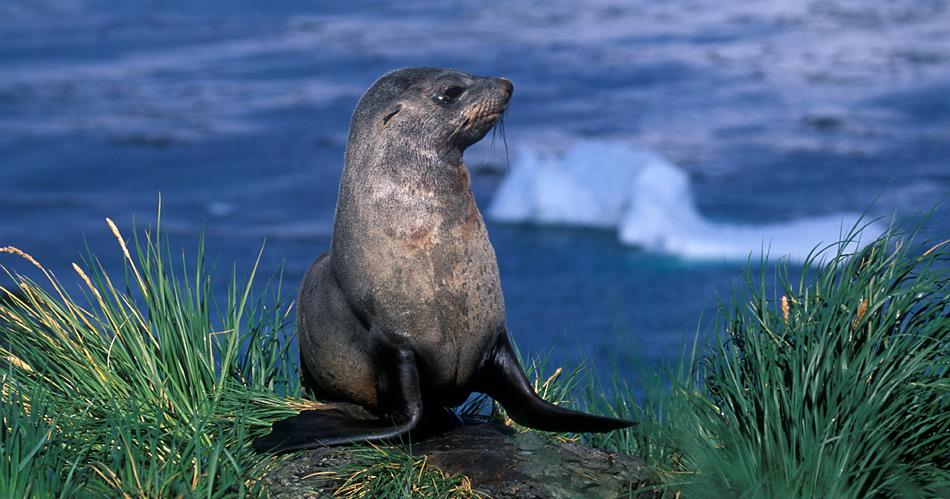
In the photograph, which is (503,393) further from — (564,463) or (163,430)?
(163,430)

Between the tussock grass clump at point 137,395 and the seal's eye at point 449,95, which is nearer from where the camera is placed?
the tussock grass clump at point 137,395

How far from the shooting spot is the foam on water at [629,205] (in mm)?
13719

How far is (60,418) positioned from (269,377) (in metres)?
1.11

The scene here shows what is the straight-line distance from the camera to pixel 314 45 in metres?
23.2

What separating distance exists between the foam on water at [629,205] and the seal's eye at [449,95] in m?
8.59

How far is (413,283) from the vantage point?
5.04m

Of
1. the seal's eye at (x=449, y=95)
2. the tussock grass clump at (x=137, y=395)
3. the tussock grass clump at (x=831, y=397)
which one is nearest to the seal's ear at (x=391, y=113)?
the seal's eye at (x=449, y=95)

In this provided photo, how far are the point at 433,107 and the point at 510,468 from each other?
1480 mm

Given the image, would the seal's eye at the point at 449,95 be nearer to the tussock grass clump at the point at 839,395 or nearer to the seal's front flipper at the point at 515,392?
the seal's front flipper at the point at 515,392

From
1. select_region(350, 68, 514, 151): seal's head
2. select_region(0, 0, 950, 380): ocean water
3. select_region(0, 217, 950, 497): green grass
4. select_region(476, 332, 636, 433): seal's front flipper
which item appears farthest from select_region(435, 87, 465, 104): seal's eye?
select_region(0, 0, 950, 380): ocean water

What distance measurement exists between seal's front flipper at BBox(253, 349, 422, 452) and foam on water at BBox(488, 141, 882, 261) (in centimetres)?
892

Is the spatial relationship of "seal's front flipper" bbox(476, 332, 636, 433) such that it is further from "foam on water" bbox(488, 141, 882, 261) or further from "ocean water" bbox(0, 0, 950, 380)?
"foam on water" bbox(488, 141, 882, 261)

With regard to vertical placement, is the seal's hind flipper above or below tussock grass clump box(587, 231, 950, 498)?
below

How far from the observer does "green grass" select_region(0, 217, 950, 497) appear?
14.3 feet
